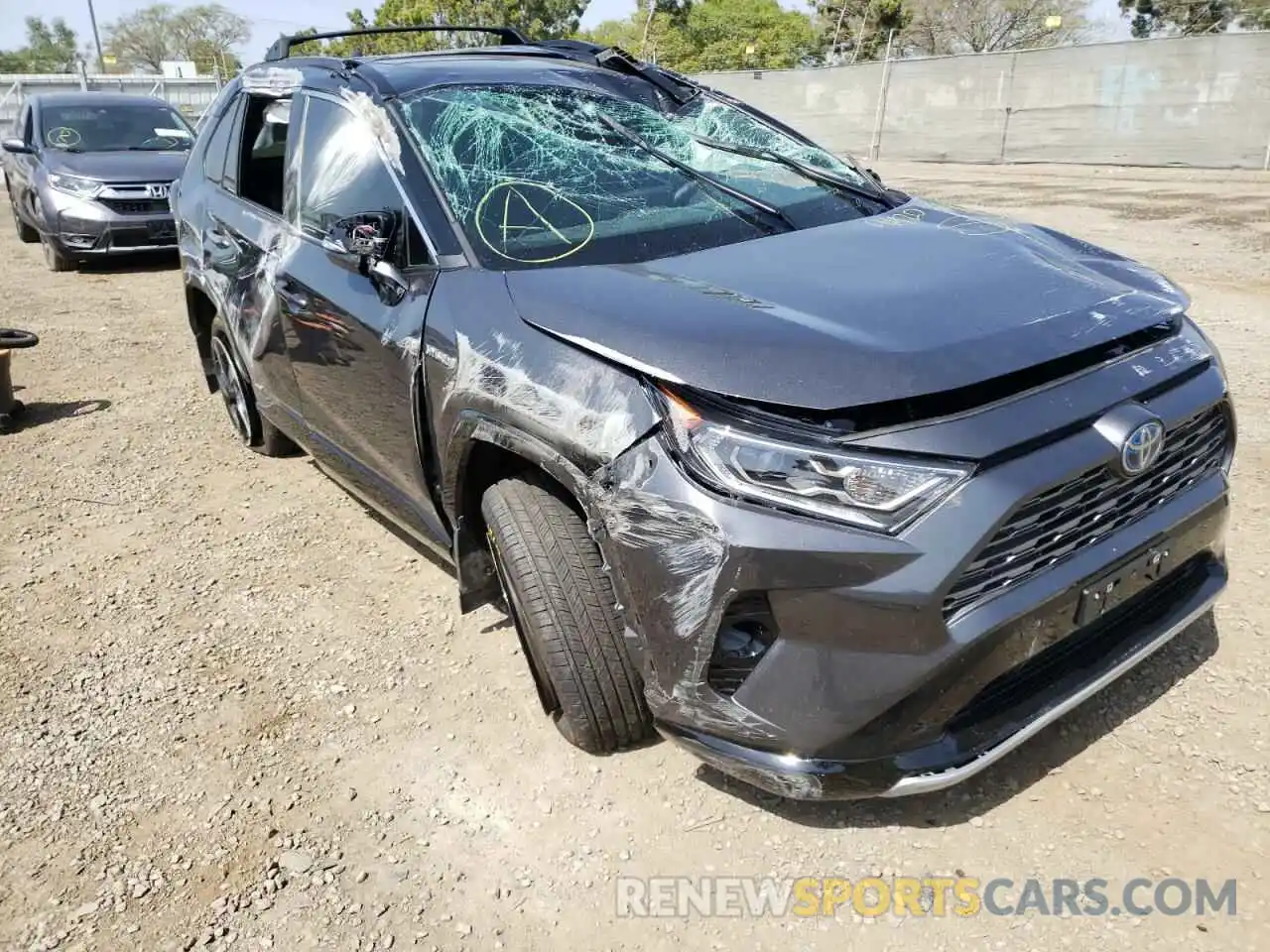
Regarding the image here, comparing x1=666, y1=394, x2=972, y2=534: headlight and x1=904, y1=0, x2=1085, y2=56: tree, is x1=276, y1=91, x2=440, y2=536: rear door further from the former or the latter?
x1=904, y1=0, x2=1085, y2=56: tree

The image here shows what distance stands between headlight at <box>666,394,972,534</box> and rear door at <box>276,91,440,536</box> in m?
1.09

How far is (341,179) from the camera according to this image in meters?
3.12

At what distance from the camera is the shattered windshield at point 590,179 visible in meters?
2.68

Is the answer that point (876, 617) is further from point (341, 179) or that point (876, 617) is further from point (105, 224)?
point (105, 224)

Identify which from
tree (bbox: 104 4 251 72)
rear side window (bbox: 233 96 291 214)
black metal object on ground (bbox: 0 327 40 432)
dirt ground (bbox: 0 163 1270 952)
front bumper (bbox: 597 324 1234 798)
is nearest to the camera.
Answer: front bumper (bbox: 597 324 1234 798)

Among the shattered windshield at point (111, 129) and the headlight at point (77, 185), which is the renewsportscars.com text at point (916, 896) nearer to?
the headlight at point (77, 185)

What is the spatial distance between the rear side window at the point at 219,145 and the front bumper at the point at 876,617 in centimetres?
334

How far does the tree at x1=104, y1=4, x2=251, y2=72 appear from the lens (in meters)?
71.1

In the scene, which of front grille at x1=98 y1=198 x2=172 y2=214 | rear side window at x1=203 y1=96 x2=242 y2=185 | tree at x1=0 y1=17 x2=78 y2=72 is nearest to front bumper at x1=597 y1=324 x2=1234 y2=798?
rear side window at x1=203 y1=96 x2=242 y2=185

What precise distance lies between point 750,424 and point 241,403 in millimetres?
3559

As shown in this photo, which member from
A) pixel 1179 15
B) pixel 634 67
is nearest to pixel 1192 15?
pixel 1179 15

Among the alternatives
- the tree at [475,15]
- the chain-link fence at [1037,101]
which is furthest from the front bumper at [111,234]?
the tree at [475,15]

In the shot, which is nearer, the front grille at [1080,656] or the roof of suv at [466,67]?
the front grille at [1080,656]

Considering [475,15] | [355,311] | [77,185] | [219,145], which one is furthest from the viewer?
[475,15]
